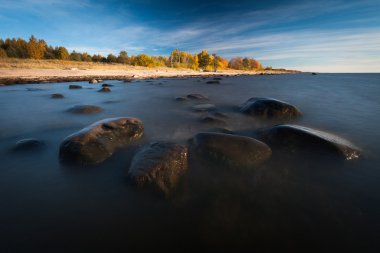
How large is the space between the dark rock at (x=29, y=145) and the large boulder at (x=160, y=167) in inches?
92.0

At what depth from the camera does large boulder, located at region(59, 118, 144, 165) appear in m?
2.97

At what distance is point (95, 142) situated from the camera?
10.4 feet

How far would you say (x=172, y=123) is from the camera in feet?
17.2

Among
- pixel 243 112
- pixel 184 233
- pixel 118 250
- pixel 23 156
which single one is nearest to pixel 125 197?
pixel 118 250

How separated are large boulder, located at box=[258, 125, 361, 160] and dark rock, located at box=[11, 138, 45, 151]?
4466 millimetres

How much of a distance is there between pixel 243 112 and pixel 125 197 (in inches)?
189

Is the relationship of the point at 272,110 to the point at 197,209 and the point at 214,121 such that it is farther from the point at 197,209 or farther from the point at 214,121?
the point at 197,209

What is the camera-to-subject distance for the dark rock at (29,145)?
3567mm

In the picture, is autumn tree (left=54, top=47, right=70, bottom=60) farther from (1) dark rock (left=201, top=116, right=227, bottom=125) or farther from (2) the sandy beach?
(1) dark rock (left=201, top=116, right=227, bottom=125)

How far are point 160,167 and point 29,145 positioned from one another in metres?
2.98

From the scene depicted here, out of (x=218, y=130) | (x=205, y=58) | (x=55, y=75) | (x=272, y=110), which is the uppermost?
(x=205, y=58)

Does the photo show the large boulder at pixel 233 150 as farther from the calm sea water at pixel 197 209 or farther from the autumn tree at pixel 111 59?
the autumn tree at pixel 111 59

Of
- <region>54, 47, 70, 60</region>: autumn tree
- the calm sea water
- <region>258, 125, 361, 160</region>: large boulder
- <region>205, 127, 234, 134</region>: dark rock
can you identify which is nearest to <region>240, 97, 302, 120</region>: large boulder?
<region>205, 127, 234, 134</region>: dark rock

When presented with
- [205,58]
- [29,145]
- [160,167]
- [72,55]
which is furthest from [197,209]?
[205,58]
